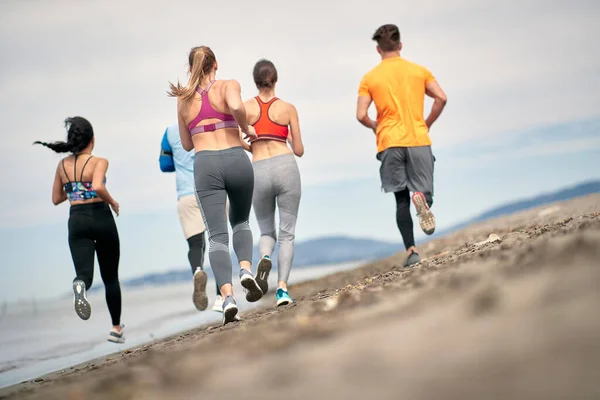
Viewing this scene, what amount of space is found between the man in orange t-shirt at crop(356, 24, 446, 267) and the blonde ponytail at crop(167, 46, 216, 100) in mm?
2131

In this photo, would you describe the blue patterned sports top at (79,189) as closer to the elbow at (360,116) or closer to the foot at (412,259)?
the elbow at (360,116)

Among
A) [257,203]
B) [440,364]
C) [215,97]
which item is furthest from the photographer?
[257,203]

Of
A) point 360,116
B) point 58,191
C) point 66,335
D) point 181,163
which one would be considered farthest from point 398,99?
point 66,335

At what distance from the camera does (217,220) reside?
5457 mm

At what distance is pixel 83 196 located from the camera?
22.6 ft

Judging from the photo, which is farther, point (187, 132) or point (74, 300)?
point (74, 300)

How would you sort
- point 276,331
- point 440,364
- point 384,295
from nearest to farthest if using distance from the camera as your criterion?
point 440,364, point 276,331, point 384,295

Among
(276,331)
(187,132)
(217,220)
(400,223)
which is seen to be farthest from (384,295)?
(400,223)

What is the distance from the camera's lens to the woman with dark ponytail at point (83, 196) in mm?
6828

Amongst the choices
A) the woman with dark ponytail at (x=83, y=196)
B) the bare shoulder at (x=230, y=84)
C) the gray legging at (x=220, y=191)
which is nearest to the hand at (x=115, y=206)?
the woman with dark ponytail at (x=83, y=196)

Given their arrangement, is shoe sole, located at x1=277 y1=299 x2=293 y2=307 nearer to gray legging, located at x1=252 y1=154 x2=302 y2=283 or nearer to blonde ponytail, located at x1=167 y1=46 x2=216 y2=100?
gray legging, located at x1=252 y1=154 x2=302 y2=283

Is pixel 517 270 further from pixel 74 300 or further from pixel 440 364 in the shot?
pixel 74 300

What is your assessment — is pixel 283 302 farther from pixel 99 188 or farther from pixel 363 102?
pixel 363 102

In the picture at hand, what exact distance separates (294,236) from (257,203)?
48 centimetres
